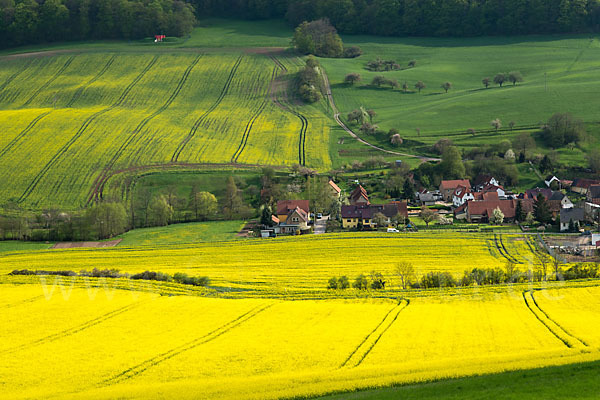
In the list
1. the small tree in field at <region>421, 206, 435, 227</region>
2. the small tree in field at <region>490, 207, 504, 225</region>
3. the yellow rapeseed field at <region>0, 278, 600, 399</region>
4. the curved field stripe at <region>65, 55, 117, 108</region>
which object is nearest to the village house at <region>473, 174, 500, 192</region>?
the small tree in field at <region>421, 206, 435, 227</region>

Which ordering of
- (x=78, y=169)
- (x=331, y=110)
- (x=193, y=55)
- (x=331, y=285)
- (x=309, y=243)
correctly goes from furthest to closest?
(x=193, y=55)
(x=331, y=110)
(x=78, y=169)
(x=309, y=243)
(x=331, y=285)

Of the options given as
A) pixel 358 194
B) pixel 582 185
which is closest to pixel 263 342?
pixel 358 194

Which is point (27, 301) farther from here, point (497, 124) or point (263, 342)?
point (497, 124)

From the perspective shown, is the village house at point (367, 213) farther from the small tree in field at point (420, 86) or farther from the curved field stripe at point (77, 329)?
the small tree in field at point (420, 86)

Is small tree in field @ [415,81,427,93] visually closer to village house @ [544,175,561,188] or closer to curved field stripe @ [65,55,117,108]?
village house @ [544,175,561,188]

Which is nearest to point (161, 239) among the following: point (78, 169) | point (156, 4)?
point (78, 169)

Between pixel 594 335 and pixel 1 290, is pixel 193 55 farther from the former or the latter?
pixel 594 335
